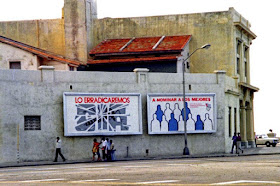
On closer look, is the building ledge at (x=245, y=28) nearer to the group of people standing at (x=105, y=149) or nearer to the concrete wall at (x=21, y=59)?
the concrete wall at (x=21, y=59)

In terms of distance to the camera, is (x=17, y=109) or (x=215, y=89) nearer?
(x=17, y=109)

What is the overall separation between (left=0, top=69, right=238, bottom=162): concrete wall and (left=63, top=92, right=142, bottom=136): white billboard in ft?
1.36

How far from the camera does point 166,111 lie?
1870 inches

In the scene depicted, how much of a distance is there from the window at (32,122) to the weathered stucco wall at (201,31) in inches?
806

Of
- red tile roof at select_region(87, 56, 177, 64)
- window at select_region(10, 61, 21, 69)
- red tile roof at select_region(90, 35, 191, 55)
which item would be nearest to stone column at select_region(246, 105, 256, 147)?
red tile roof at select_region(90, 35, 191, 55)

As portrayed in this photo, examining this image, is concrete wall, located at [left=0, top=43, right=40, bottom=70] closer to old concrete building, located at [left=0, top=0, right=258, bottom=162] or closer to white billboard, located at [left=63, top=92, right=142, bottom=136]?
old concrete building, located at [left=0, top=0, right=258, bottom=162]

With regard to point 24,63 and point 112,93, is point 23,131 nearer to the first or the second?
point 112,93

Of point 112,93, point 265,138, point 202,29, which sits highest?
point 202,29

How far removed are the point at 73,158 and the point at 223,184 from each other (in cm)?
2763

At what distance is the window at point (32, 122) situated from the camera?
4262 cm

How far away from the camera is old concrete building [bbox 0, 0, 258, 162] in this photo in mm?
42406

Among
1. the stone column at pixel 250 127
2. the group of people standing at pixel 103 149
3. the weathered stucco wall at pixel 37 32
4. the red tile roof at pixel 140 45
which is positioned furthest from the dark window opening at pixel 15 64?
the stone column at pixel 250 127

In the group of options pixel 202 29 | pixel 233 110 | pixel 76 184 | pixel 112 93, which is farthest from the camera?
pixel 202 29

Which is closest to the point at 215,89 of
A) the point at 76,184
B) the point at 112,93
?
the point at 112,93
